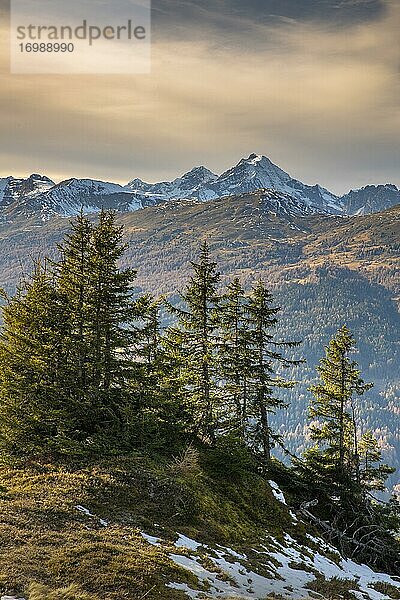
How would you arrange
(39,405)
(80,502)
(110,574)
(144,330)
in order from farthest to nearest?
(144,330) < (39,405) < (80,502) < (110,574)

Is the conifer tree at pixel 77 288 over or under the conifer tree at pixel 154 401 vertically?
over

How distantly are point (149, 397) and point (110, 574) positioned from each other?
16.0m

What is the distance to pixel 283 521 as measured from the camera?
29156 mm

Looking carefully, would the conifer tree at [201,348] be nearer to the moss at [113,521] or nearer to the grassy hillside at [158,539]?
the grassy hillside at [158,539]

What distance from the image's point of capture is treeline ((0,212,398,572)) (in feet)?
88.7

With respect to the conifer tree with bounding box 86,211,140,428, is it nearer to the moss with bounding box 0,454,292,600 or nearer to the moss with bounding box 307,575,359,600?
the moss with bounding box 0,454,292,600

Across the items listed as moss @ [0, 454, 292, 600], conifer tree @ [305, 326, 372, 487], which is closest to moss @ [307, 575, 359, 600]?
moss @ [0, 454, 292, 600]

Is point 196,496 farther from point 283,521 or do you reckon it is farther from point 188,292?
point 188,292

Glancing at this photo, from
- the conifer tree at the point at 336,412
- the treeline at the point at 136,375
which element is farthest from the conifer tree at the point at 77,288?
the conifer tree at the point at 336,412

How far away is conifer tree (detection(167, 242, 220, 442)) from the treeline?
0.10 meters

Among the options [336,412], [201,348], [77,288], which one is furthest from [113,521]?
[336,412]

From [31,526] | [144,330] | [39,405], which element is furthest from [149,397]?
[31,526]

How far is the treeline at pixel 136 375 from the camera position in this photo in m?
27.0

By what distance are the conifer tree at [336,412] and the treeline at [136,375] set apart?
93mm
